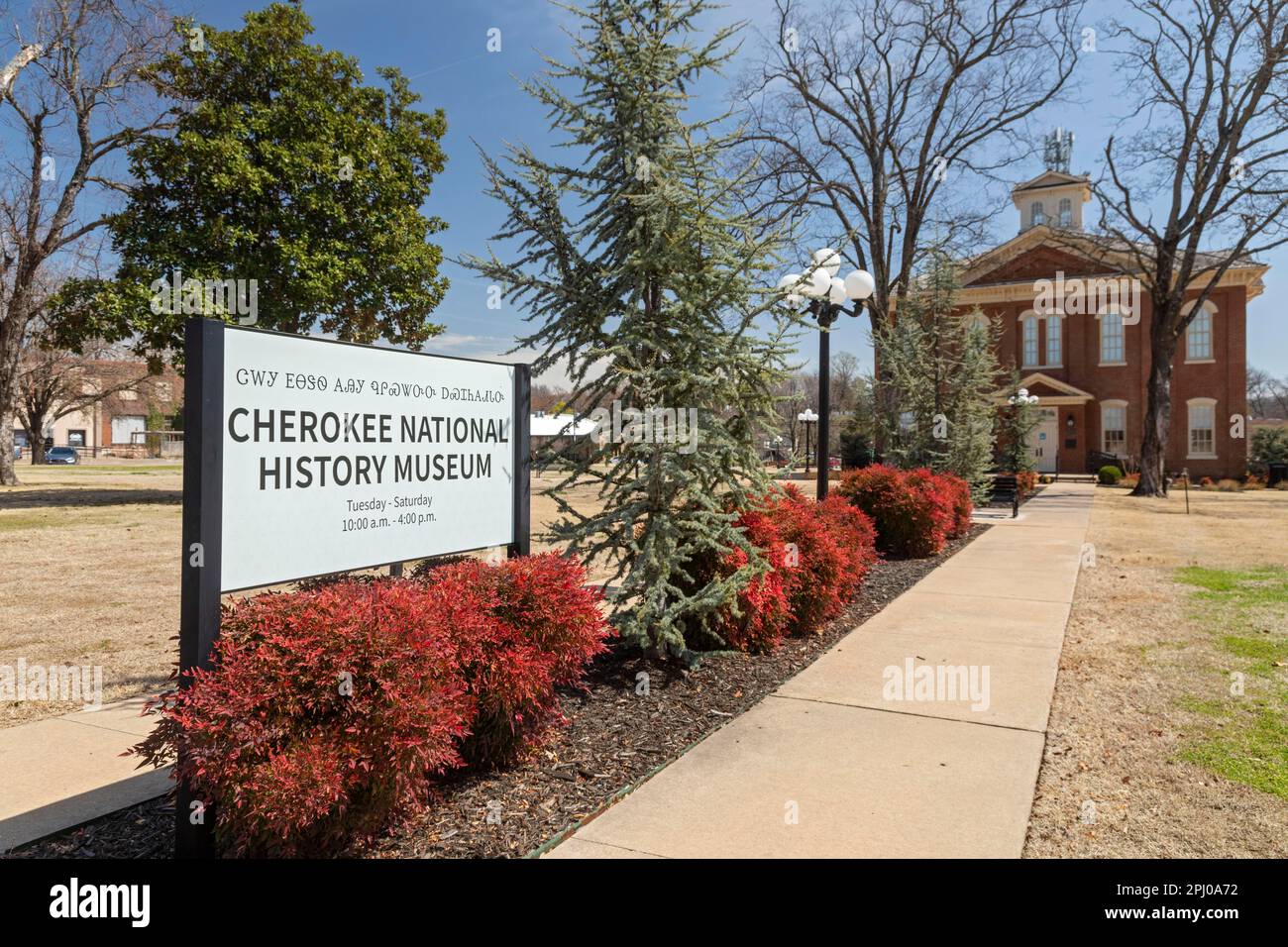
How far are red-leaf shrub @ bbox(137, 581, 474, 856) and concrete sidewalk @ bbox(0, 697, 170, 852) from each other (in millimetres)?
582

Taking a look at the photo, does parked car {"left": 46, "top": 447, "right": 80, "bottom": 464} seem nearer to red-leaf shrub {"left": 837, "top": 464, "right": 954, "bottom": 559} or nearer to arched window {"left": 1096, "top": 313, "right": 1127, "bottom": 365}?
red-leaf shrub {"left": 837, "top": 464, "right": 954, "bottom": 559}

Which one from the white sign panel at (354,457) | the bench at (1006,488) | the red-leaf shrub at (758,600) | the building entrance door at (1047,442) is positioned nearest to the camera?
the white sign panel at (354,457)

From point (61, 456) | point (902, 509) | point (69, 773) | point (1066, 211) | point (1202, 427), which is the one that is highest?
point (1066, 211)

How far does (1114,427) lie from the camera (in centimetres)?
3738

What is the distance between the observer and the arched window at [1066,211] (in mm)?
44781

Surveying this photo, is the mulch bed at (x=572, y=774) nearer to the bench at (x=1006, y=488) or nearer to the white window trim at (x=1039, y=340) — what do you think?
the bench at (x=1006, y=488)

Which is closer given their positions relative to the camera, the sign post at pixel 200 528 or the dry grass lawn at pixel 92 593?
the sign post at pixel 200 528

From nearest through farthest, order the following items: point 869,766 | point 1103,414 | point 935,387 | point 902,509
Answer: point 869,766, point 902,509, point 935,387, point 1103,414

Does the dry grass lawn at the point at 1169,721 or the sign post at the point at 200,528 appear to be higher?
the sign post at the point at 200,528

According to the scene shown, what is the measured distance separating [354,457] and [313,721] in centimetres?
124

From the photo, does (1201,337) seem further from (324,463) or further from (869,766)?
(324,463)

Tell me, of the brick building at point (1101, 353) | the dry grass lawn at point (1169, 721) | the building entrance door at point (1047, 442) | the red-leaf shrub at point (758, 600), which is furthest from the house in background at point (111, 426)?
the dry grass lawn at point (1169, 721)

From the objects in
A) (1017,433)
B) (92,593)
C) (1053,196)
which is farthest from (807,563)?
(1053,196)

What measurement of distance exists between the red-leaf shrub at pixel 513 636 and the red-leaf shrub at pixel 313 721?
1.01ft
